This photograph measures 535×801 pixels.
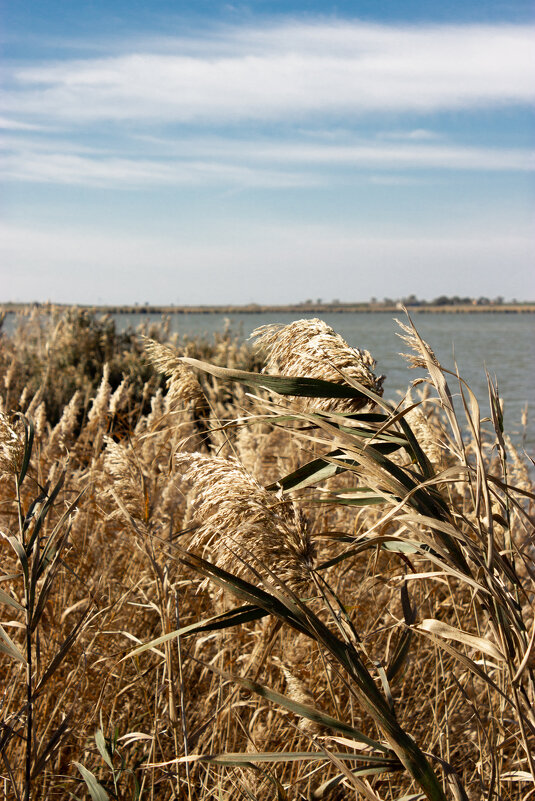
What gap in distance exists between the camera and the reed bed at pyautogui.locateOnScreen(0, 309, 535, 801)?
1065 mm

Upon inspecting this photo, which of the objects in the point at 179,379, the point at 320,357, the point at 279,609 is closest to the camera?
the point at 279,609

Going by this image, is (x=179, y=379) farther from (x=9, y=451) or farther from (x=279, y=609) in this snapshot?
(x=279, y=609)

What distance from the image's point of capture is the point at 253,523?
1076 mm

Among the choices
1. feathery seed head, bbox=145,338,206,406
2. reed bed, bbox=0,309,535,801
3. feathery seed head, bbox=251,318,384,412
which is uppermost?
feathery seed head, bbox=251,318,384,412

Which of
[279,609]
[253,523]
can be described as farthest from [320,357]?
[279,609]

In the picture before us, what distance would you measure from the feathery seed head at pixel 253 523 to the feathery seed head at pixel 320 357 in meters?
0.24

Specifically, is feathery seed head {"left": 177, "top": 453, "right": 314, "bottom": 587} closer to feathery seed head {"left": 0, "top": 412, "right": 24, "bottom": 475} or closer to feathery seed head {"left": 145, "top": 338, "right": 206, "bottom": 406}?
feathery seed head {"left": 0, "top": 412, "right": 24, "bottom": 475}

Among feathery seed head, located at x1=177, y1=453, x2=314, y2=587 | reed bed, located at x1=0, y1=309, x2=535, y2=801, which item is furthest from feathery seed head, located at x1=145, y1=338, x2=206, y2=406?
feathery seed head, located at x1=177, y1=453, x2=314, y2=587

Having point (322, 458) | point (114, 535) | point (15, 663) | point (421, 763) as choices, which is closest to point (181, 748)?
point (15, 663)

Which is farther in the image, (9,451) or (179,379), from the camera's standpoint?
(179,379)

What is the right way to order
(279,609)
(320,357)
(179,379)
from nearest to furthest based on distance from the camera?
(279,609)
(320,357)
(179,379)

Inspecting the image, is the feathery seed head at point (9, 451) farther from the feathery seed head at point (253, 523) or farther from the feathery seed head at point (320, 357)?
the feathery seed head at point (320, 357)

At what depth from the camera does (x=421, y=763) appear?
3.32 feet

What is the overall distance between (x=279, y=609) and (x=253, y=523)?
0.14m
